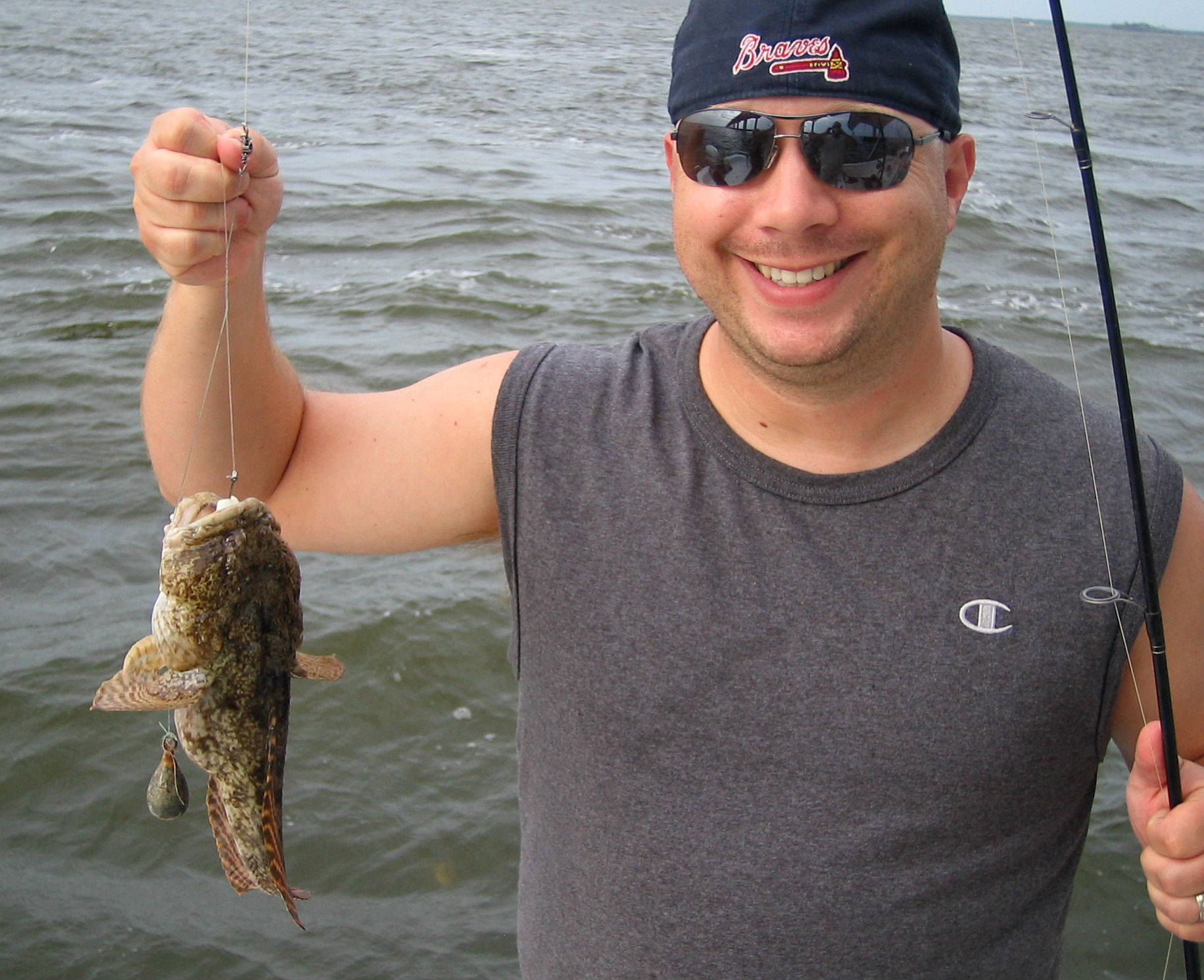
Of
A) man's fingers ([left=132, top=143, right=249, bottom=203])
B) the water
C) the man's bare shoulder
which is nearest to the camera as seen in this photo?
man's fingers ([left=132, top=143, right=249, bottom=203])

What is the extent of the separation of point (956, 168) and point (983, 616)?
1.02 metres

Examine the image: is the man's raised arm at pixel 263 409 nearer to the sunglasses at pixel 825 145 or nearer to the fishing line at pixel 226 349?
the fishing line at pixel 226 349

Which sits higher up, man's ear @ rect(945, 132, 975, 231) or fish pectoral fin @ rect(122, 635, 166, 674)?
man's ear @ rect(945, 132, 975, 231)

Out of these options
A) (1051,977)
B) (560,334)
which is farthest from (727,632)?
(560,334)

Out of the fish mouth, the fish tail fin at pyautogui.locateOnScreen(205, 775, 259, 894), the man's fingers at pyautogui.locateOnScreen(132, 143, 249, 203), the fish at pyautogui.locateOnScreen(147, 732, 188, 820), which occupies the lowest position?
the fish tail fin at pyautogui.locateOnScreen(205, 775, 259, 894)

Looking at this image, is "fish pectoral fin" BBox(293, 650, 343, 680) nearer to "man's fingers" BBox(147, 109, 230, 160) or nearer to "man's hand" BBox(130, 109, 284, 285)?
"man's hand" BBox(130, 109, 284, 285)

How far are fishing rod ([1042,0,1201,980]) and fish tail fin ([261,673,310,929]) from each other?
1.82 metres

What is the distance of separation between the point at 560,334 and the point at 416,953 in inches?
230

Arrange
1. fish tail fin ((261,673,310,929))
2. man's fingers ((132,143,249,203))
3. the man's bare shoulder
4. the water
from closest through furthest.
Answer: man's fingers ((132,143,249,203)) → fish tail fin ((261,673,310,929)) → the man's bare shoulder → the water

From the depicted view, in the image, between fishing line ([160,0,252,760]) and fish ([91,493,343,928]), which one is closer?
fishing line ([160,0,252,760])

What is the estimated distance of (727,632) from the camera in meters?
2.34

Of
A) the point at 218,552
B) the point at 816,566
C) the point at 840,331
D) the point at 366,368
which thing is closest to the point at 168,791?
the point at 218,552

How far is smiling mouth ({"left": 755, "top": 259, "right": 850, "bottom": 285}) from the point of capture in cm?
231

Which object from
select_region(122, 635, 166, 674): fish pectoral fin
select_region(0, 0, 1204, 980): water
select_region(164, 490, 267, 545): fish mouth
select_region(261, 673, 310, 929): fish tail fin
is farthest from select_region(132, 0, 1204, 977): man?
select_region(0, 0, 1204, 980): water
